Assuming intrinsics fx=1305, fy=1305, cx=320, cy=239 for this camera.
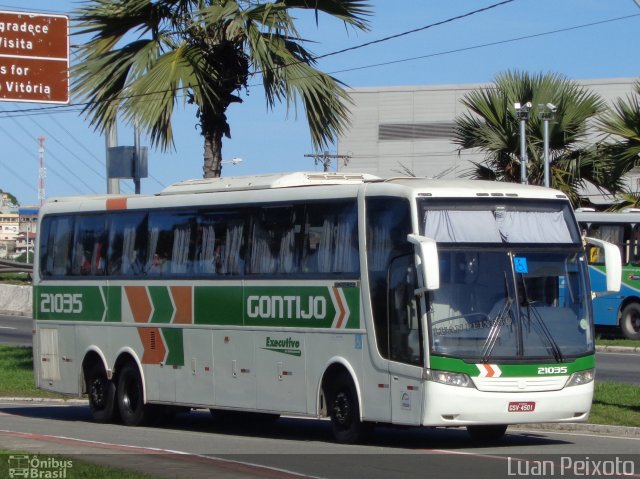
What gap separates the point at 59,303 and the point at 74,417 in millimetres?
1838

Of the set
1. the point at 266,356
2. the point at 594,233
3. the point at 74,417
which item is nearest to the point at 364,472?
the point at 266,356

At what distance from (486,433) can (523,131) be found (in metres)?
13.1

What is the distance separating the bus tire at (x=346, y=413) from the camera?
590 inches

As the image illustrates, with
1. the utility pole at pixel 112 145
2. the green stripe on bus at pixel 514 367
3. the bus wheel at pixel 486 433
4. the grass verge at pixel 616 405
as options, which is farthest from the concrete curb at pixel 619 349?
the green stripe on bus at pixel 514 367

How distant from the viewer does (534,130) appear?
28922 mm

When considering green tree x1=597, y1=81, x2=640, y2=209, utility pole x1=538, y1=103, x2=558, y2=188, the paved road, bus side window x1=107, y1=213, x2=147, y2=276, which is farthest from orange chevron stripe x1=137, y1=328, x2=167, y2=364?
green tree x1=597, y1=81, x2=640, y2=209

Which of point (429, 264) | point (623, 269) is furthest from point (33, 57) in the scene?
point (623, 269)

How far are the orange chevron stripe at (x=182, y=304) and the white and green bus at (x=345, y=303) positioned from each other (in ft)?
0.09

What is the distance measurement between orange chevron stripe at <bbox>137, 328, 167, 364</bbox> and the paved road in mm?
996

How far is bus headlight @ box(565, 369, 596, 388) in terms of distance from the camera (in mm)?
14320

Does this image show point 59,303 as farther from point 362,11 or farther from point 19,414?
point 362,11

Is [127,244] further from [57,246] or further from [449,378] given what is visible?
[449,378]

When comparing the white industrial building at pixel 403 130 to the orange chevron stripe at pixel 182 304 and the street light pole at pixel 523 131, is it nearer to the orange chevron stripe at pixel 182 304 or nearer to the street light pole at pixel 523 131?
the street light pole at pixel 523 131

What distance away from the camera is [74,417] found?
2077 centimetres
